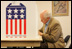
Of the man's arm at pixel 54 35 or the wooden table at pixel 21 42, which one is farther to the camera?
the man's arm at pixel 54 35

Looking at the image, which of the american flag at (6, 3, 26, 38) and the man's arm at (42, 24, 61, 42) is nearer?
the american flag at (6, 3, 26, 38)

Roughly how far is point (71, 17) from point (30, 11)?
311 cm

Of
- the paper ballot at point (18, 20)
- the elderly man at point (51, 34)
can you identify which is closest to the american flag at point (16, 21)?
the paper ballot at point (18, 20)

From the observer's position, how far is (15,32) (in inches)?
43.3

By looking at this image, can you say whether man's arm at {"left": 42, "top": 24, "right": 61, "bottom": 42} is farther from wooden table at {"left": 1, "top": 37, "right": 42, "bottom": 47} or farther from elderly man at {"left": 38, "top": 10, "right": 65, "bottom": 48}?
wooden table at {"left": 1, "top": 37, "right": 42, "bottom": 47}

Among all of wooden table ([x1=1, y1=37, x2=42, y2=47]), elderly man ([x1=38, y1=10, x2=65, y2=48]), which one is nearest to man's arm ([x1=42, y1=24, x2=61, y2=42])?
elderly man ([x1=38, y1=10, x2=65, y2=48])

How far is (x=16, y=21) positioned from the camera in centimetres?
110

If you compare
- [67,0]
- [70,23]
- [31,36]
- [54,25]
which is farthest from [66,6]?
[31,36]

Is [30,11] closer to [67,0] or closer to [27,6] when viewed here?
[27,6]

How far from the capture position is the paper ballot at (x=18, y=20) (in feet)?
3.51

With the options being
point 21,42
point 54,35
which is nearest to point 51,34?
point 54,35

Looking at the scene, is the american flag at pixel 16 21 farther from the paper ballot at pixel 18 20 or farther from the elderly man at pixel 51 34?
the elderly man at pixel 51 34

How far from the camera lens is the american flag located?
3.46ft

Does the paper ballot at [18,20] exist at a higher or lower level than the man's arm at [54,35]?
higher
